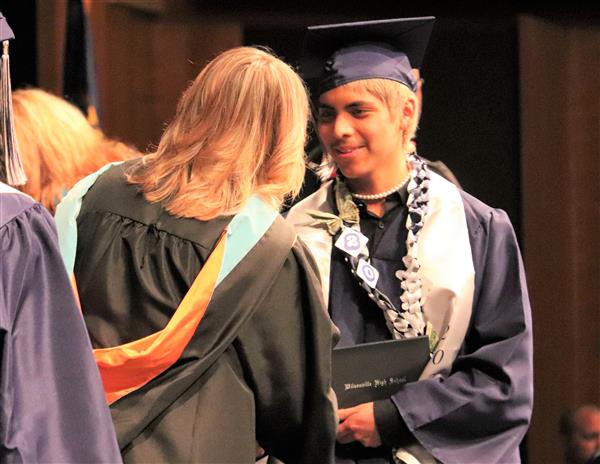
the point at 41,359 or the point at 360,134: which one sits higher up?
the point at 360,134

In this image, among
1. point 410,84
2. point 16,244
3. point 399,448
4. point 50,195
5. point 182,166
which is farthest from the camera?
point 50,195

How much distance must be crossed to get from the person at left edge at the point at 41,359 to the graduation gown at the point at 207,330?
14.6 inches

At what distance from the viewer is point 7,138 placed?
227 centimetres

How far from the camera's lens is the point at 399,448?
3.00m

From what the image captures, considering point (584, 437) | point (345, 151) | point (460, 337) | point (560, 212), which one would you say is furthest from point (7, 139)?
point (560, 212)

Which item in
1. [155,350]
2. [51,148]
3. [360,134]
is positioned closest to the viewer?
[155,350]

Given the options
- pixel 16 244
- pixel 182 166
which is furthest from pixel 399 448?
pixel 16 244

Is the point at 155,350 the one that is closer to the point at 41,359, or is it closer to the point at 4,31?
the point at 41,359

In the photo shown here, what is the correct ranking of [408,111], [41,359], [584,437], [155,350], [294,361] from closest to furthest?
[41,359], [155,350], [294,361], [408,111], [584,437]

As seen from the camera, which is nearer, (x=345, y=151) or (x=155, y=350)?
(x=155, y=350)

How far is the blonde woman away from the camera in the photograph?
97.3 inches

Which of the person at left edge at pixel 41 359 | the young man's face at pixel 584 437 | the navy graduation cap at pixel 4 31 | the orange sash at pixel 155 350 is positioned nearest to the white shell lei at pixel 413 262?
the orange sash at pixel 155 350

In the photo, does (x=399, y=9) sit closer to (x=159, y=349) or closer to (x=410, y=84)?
(x=410, y=84)

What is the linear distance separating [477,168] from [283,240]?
8.59 ft
